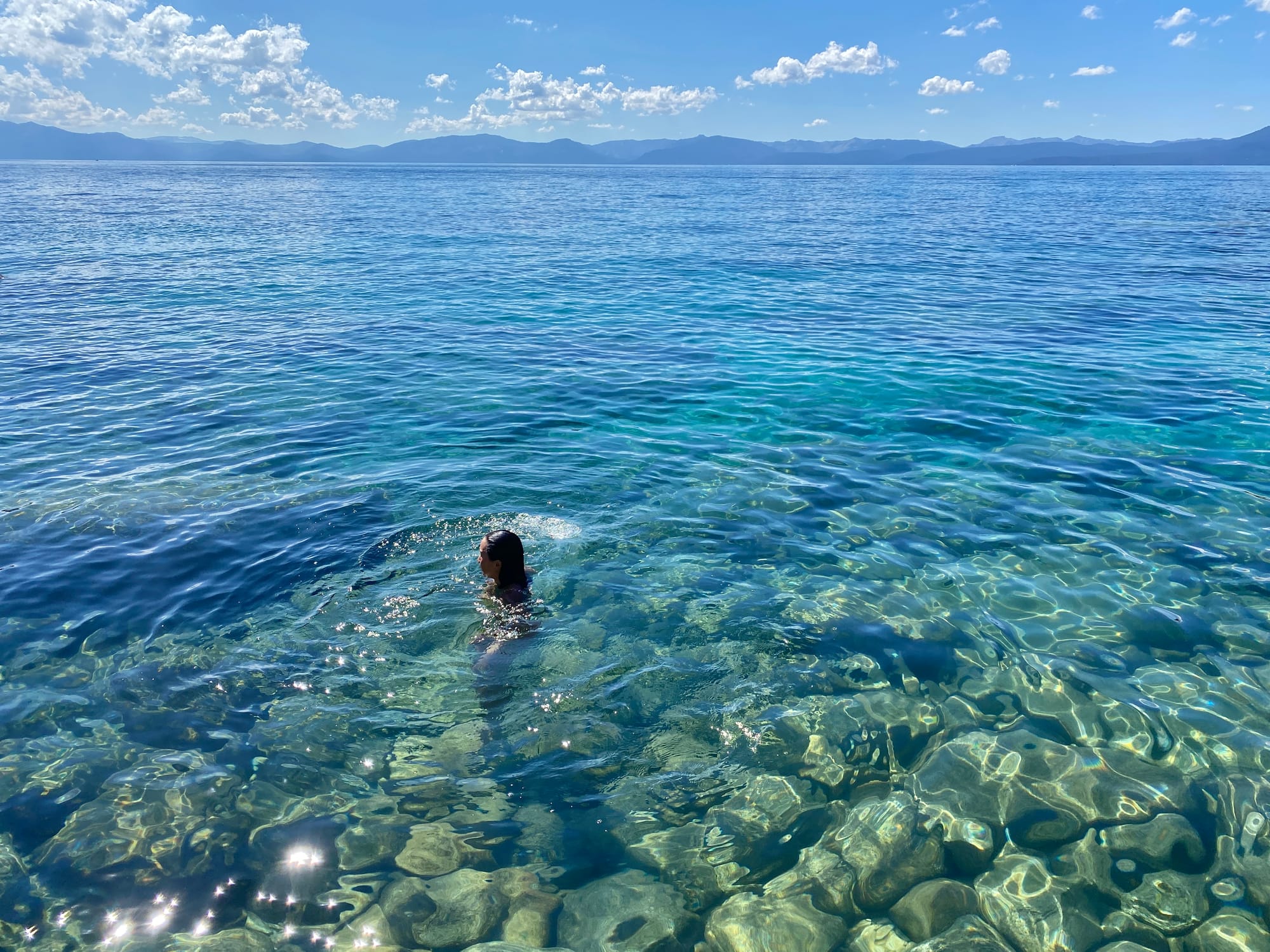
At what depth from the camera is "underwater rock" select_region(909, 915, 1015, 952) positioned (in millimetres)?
6449

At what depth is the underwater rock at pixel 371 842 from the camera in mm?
7302

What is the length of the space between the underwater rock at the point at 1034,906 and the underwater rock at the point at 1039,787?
36 centimetres

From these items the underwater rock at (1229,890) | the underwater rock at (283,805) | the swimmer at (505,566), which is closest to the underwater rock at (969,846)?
the underwater rock at (1229,890)

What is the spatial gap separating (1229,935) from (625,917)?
5162mm

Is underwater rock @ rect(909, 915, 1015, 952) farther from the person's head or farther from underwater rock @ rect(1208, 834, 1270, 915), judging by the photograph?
the person's head

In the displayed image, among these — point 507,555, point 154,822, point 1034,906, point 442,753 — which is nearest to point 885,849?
point 1034,906

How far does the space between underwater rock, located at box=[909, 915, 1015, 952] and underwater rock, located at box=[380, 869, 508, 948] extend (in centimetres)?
374

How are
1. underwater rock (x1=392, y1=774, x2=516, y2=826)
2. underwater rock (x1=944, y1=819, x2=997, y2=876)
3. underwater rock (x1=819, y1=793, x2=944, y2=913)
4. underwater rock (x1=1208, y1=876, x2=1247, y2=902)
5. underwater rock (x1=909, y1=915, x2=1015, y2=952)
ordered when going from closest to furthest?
underwater rock (x1=909, y1=915, x2=1015, y2=952), underwater rock (x1=1208, y1=876, x2=1247, y2=902), underwater rock (x1=819, y1=793, x2=944, y2=913), underwater rock (x1=944, y1=819, x2=997, y2=876), underwater rock (x1=392, y1=774, x2=516, y2=826)

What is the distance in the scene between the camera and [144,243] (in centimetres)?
5166

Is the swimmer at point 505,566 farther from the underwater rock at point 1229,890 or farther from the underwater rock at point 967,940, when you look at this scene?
the underwater rock at point 1229,890

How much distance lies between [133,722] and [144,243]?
5414cm

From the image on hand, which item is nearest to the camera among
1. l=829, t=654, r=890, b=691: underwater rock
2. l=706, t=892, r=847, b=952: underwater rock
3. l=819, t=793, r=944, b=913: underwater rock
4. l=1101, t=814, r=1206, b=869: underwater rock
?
l=706, t=892, r=847, b=952: underwater rock

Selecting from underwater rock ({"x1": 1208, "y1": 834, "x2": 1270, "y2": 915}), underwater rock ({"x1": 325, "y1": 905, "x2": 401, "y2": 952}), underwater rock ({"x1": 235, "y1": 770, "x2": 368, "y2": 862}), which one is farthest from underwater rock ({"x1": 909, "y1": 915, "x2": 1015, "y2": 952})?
underwater rock ({"x1": 235, "y1": 770, "x2": 368, "y2": 862})

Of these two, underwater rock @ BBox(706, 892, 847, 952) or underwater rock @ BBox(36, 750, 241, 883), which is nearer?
underwater rock @ BBox(706, 892, 847, 952)
